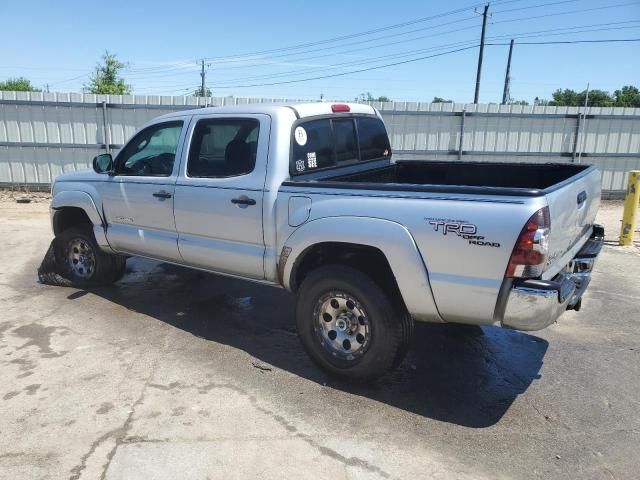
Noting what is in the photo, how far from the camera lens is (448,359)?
4.41 m

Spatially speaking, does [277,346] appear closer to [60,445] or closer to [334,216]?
[334,216]

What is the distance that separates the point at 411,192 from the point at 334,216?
1.94 feet

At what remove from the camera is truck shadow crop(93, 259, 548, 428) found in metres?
3.77

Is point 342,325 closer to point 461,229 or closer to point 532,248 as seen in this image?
point 461,229

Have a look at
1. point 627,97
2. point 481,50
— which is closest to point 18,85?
point 481,50

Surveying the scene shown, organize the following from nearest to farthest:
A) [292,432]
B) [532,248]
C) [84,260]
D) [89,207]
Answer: [532,248]
[292,432]
[89,207]
[84,260]

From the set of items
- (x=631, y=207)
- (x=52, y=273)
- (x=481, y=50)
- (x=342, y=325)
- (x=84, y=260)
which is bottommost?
(x=52, y=273)

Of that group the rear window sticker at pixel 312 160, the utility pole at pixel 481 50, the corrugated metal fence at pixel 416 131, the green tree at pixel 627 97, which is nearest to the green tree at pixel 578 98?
the green tree at pixel 627 97

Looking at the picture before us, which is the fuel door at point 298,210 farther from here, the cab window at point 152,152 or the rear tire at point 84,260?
the rear tire at point 84,260

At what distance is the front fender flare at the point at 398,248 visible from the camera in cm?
338

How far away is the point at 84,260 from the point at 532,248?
200 inches

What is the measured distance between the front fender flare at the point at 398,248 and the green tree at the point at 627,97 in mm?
66851

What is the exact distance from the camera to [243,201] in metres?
4.23

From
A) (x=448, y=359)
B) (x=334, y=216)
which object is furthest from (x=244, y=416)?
(x=448, y=359)
